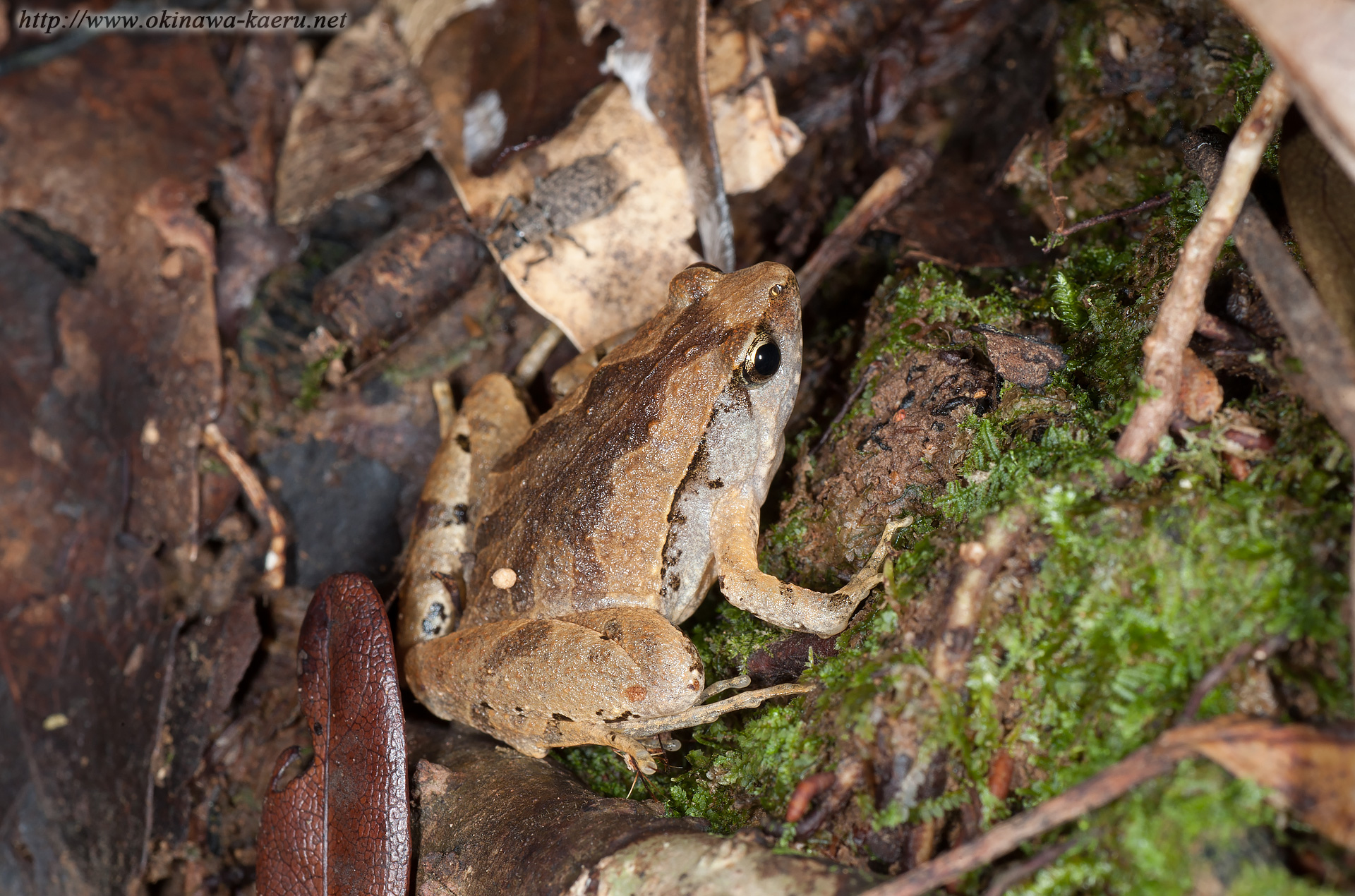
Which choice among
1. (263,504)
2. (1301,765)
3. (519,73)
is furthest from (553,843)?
(519,73)

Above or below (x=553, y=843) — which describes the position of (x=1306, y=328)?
above

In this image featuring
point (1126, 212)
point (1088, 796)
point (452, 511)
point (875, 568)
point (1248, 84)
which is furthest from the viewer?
point (452, 511)

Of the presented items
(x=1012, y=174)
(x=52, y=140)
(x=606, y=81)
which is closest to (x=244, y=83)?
(x=52, y=140)

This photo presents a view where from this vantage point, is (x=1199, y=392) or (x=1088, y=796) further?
(x=1199, y=392)

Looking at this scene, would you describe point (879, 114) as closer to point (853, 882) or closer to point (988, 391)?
point (988, 391)

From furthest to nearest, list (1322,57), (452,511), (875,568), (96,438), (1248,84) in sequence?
(96,438) → (452,511) → (875,568) → (1248,84) → (1322,57)

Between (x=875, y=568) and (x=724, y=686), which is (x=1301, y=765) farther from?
(x=724, y=686)
